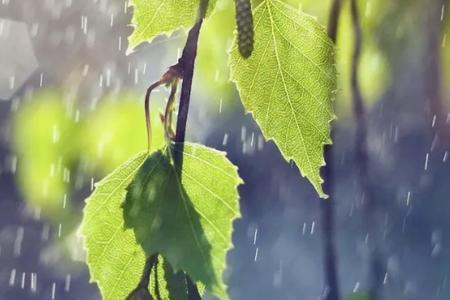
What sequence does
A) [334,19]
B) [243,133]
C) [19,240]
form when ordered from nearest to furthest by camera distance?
1. [334,19]
2. [243,133]
3. [19,240]

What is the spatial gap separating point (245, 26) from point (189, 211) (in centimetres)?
5

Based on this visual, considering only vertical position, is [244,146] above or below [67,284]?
above

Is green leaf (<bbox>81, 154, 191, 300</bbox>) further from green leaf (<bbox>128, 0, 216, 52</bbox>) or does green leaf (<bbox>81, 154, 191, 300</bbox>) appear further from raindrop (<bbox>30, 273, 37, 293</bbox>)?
raindrop (<bbox>30, 273, 37, 293</bbox>)

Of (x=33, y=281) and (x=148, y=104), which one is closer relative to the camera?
(x=148, y=104)

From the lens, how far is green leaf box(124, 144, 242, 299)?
24 cm

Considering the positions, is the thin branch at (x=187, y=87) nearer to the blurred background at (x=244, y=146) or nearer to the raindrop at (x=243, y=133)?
the blurred background at (x=244, y=146)

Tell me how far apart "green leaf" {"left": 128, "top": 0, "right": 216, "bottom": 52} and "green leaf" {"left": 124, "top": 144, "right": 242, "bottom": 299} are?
3 centimetres

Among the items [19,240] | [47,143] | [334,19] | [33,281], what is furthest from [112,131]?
[33,281]

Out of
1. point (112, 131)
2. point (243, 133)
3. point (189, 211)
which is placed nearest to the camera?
point (189, 211)

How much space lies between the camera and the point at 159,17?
266 millimetres

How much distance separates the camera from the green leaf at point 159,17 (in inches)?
10.4

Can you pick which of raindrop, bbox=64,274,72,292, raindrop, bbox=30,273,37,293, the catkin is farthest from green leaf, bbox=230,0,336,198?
raindrop, bbox=30,273,37,293

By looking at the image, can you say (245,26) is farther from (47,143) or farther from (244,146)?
(244,146)

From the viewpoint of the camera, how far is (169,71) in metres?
0.26
